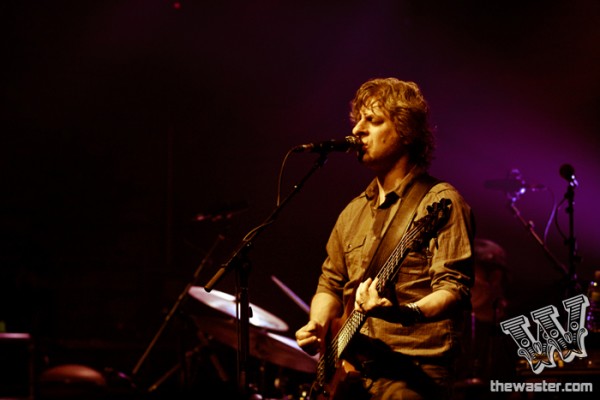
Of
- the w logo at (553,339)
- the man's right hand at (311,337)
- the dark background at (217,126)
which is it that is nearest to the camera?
the man's right hand at (311,337)

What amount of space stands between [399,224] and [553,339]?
1670 mm

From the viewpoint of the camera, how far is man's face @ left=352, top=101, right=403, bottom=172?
11.4 ft

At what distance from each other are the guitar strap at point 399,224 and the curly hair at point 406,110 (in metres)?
0.24

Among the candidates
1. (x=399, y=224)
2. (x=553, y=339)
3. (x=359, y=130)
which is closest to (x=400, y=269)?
(x=399, y=224)

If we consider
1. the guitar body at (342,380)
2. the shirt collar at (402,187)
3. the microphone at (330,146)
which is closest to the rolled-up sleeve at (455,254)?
the shirt collar at (402,187)

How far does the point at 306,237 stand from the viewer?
612 cm

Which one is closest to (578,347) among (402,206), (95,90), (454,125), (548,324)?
(548,324)

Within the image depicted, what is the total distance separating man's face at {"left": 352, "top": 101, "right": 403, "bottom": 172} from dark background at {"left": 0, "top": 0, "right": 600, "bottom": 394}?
297 cm

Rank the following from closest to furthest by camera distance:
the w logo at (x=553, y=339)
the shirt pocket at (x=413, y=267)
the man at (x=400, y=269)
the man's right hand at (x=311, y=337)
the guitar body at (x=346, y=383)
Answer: the man at (x=400, y=269)
the guitar body at (x=346, y=383)
the shirt pocket at (x=413, y=267)
the man's right hand at (x=311, y=337)
the w logo at (x=553, y=339)

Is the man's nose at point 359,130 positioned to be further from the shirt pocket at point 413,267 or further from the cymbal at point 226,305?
the cymbal at point 226,305

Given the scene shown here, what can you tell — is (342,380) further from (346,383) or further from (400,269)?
(400,269)

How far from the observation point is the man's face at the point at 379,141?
11.4 ft

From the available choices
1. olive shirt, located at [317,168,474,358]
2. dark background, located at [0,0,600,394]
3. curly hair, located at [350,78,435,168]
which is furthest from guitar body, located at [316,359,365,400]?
dark background, located at [0,0,600,394]

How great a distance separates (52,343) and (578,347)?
5.00 m
